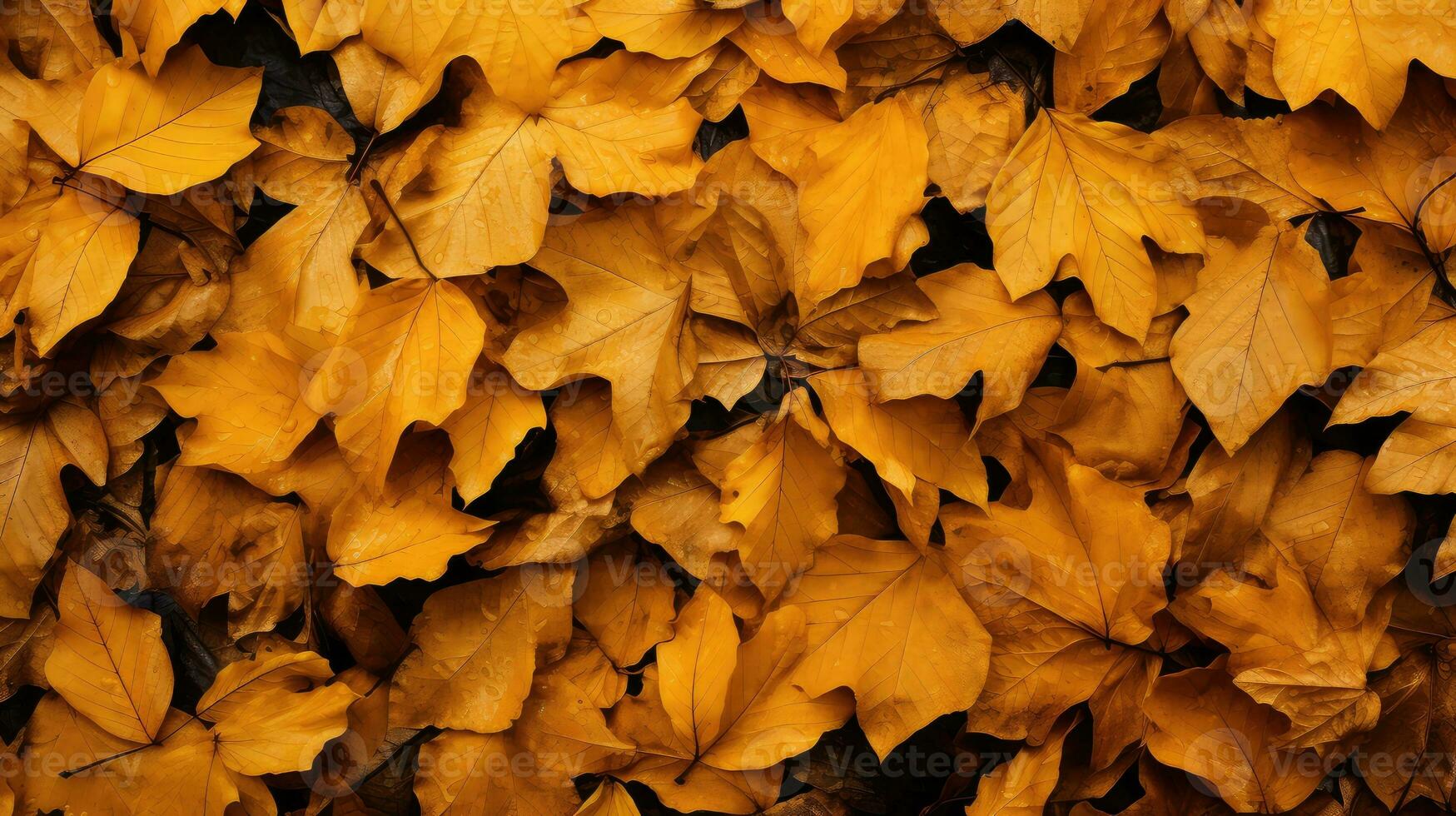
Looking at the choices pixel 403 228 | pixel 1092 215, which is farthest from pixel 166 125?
pixel 1092 215

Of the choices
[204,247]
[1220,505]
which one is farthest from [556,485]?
[1220,505]

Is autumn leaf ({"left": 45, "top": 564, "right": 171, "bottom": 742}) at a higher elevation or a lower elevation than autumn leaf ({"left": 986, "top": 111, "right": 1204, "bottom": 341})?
lower

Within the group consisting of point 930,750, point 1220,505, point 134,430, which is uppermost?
point 134,430

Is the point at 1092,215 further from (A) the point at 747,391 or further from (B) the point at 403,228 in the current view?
(B) the point at 403,228

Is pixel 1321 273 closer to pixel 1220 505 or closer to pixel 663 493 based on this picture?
pixel 1220 505

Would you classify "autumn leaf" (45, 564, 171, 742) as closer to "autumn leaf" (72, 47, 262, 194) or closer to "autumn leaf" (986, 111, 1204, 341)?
"autumn leaf" (72, 47, 262, 194)

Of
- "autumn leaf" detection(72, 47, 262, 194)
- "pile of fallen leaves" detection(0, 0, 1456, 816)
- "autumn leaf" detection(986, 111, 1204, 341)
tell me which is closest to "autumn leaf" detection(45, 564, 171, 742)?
"pile of fallen leaves" detection(0, 0, 1456, 816)

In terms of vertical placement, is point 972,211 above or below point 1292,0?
below

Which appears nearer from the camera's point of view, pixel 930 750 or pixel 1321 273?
pixel 1321 273
